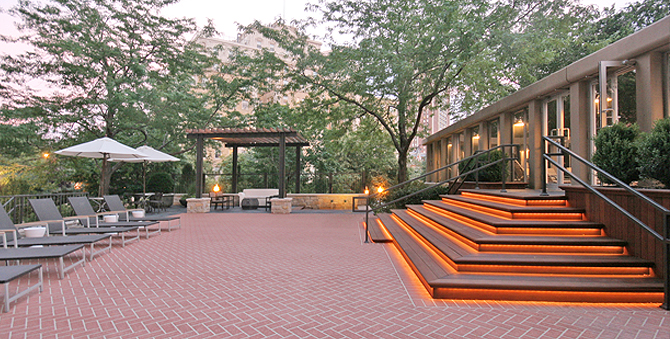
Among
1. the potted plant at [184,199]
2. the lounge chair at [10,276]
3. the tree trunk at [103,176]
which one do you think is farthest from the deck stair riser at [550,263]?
the potted plant at [184,199]

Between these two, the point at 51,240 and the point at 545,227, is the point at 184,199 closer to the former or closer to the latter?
the point at 51,240

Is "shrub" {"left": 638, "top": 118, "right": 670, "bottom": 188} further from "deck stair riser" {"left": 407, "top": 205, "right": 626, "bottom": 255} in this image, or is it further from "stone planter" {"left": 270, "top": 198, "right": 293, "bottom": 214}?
"stone planter" {"left": 270, "top": 198, "right": 293, "bottom": 214}

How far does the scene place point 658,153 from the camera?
4328 millimetres

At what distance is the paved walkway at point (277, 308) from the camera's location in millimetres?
3064

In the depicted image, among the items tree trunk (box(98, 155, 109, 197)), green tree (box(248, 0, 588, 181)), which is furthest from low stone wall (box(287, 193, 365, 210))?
tree trunk (box(98, 155, 109, 197))

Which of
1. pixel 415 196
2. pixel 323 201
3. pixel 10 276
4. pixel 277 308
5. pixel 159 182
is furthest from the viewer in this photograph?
pixel 159 182

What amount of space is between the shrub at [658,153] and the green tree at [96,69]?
1464 cm

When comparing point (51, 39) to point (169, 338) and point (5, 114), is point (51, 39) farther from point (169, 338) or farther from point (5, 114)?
point (169, 338)

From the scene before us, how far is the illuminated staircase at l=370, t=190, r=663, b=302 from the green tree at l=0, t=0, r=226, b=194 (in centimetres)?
1264

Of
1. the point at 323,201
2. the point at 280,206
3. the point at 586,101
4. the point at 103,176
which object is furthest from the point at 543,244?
the point at 323,201

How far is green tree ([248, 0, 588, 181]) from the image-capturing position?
10.6 metres

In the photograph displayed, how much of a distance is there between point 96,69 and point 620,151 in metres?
17.8

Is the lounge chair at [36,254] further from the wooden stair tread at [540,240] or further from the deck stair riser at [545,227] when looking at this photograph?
the deck stair riser at [545,227]

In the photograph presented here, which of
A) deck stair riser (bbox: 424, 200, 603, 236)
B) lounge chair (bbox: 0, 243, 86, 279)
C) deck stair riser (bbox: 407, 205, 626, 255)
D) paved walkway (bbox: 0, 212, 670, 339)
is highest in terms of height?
deck stair riser (bbox: 424, 200, 603, 236)
